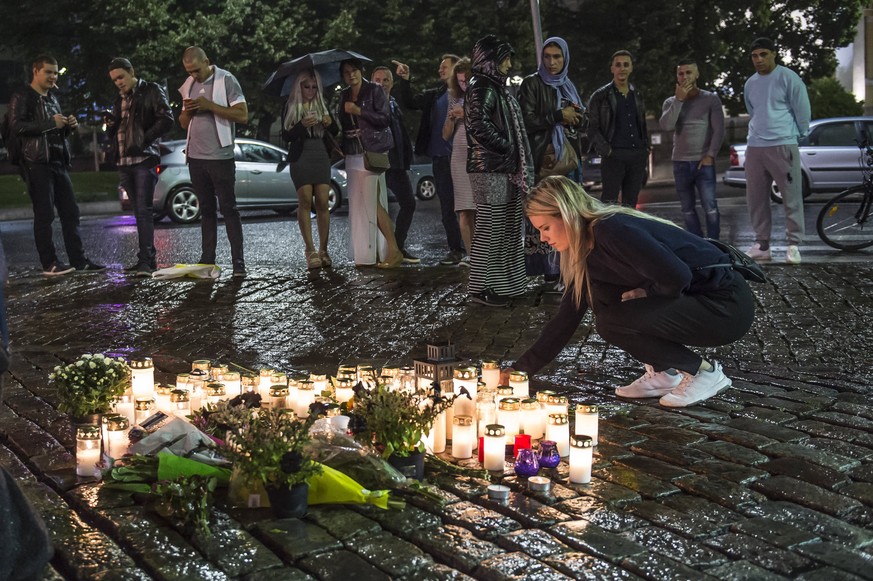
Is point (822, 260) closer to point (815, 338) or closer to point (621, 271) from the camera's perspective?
point (815, 338)

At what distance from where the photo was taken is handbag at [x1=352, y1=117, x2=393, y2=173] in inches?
442

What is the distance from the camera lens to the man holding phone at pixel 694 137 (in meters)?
11.2

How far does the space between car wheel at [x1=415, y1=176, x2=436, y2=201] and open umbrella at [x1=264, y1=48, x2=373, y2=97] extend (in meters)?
11.4

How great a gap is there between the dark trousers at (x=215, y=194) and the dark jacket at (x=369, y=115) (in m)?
1.28

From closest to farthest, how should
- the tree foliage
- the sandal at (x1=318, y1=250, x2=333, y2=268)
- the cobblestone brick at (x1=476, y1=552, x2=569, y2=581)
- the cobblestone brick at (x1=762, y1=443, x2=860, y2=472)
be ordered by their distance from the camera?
the cobblestone brick at (x1=476, y1=552, x2=569, y2=581) → the cobblestone brick at (x1=762, y1=443, x2=860, y2=472) → the sandal at (x1=318, y1=250, x2=333, y2=268) → the tree foliage

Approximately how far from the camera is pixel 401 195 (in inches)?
469

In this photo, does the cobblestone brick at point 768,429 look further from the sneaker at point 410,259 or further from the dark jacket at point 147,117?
the dark jacket at point 147,117

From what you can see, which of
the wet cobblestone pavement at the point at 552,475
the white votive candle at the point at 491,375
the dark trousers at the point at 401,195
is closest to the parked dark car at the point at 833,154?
the dark trousers at the point at 401,195

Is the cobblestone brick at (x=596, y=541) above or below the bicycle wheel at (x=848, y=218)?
below

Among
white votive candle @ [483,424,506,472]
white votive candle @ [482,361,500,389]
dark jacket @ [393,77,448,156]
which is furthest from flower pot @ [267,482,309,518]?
dark jacket @ [393,77,448,156]

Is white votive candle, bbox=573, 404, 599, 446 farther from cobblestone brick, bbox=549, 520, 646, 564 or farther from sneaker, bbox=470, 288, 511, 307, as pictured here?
sneaker, bbox=470, 288, 511, 307

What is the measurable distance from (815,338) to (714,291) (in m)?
2.18

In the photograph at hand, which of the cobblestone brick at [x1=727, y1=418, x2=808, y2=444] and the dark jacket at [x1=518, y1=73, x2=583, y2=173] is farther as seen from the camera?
the dark jacket at [x1=518, y1=73, x2=583, y2=173]

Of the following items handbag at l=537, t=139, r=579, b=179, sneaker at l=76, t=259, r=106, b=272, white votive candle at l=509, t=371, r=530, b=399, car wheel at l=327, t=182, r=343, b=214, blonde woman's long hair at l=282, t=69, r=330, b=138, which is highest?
blonde woman's long hair at l=282, t=69, r=330, b=138
